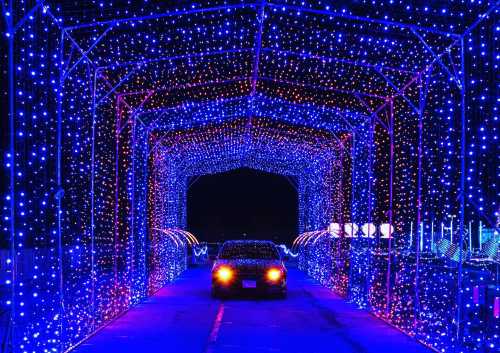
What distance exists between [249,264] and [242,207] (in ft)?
80.9

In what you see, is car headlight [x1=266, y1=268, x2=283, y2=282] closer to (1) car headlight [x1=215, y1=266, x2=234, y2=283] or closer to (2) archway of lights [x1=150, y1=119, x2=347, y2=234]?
(1) car headlight [x1=215, y1=266, x2=234, y2=283]

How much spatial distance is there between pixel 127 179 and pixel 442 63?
752 cm

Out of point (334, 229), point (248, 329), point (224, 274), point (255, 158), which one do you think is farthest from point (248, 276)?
point (255, 158)

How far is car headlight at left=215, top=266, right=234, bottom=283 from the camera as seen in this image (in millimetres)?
16875

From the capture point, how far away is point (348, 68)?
40.0ft

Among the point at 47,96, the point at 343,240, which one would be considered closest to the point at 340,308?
the point at 343,240

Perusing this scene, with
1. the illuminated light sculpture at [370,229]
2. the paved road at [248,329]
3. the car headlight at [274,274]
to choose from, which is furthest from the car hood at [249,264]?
the illuminated light sculpture at [370,229]

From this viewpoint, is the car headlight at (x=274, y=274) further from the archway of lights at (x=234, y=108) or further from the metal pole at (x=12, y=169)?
the metal pole at (x=12, y=169)

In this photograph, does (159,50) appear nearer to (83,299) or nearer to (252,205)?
(83,299)

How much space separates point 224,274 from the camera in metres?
16.9

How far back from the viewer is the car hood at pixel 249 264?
55.6 feet

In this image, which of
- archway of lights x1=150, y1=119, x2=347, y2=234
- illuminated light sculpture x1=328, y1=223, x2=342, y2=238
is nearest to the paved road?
illuminated light sculpture x1=328, y1=223, x2=342, y2=238

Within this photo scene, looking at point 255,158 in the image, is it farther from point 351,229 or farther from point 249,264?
point 351,229

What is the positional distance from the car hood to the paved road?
2.44 feet
